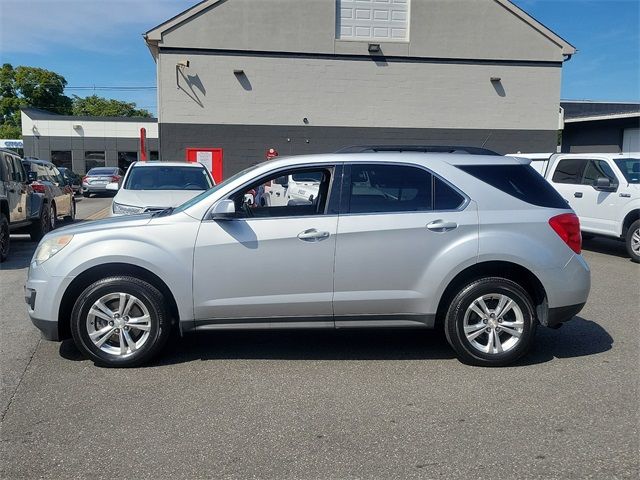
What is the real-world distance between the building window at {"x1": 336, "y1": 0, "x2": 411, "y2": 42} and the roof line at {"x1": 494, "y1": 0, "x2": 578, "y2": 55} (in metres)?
3.44

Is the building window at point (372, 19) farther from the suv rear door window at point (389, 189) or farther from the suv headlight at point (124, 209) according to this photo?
the suv rear door window at point (389, 189)

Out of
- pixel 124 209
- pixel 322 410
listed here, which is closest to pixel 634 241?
pixel 322 410

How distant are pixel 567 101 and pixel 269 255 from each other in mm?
37289

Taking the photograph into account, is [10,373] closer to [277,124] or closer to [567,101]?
[277,124]

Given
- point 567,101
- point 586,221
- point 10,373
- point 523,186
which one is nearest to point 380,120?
point 586,221

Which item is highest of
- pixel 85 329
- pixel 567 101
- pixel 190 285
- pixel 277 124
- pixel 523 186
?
pixel 567 101

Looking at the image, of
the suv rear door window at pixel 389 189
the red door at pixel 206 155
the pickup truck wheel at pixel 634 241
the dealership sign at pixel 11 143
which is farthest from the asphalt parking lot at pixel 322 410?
the dealership sign at pixel 11 143

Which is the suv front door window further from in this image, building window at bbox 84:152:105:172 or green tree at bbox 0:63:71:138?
green tree at bbox 0:63:71:138

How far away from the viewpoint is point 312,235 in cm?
487

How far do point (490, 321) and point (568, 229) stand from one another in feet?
3.48

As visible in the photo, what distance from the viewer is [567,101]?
3725 centimetres

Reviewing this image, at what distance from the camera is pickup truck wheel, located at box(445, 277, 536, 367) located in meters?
4.95

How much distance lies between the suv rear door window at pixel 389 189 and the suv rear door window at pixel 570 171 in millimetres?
8049

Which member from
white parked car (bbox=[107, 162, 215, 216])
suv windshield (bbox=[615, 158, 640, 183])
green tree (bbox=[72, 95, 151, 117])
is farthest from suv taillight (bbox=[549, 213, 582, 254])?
green tree (bbox=[72, 95, 151, 117])
